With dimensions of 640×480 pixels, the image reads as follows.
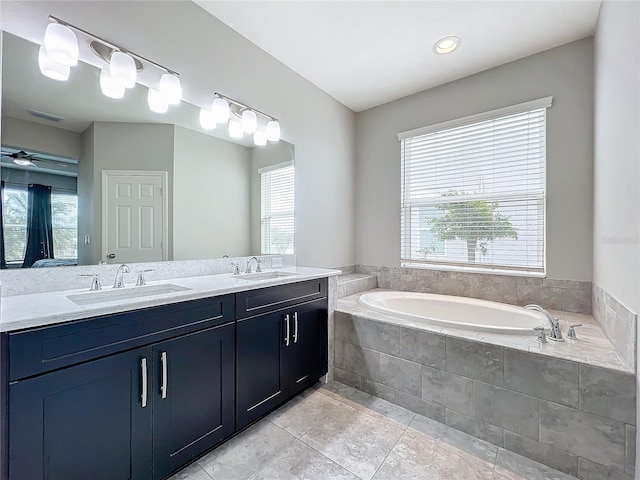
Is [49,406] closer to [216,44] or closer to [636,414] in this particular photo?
[216,44]

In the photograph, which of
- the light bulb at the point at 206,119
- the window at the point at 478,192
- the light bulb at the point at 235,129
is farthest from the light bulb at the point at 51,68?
the window at the point at 478,192

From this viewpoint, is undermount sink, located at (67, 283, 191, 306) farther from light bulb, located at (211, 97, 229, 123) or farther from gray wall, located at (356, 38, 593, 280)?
gray wall, located at (356, 38, 593, 280)

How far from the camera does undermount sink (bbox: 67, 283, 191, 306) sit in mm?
1383

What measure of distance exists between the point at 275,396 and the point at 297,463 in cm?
43

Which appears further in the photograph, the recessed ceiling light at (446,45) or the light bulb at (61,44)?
the recessed ceiling light at (446,45)

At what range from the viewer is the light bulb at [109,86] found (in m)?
1.59

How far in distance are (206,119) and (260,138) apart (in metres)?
0.47

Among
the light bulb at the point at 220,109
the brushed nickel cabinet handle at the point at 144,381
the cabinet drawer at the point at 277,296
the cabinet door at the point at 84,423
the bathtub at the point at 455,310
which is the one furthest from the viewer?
the bathtub at the point at 455,310

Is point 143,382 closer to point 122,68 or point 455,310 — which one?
point 122,68

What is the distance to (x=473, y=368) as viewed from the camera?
1737 millimetres

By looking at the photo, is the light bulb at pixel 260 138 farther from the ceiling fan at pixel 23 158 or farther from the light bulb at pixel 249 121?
the ceiling fan at pixel 23 158

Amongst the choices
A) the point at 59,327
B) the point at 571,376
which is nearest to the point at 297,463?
the point at 59,327

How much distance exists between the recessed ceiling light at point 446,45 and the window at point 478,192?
0.66 metres

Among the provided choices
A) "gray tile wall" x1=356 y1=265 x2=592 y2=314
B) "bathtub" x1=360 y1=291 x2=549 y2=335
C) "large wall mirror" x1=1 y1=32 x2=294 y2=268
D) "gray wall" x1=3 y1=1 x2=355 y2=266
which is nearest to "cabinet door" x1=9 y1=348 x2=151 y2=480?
"large wall mirror" x1=1 y1=32 x2=294 y2=268
